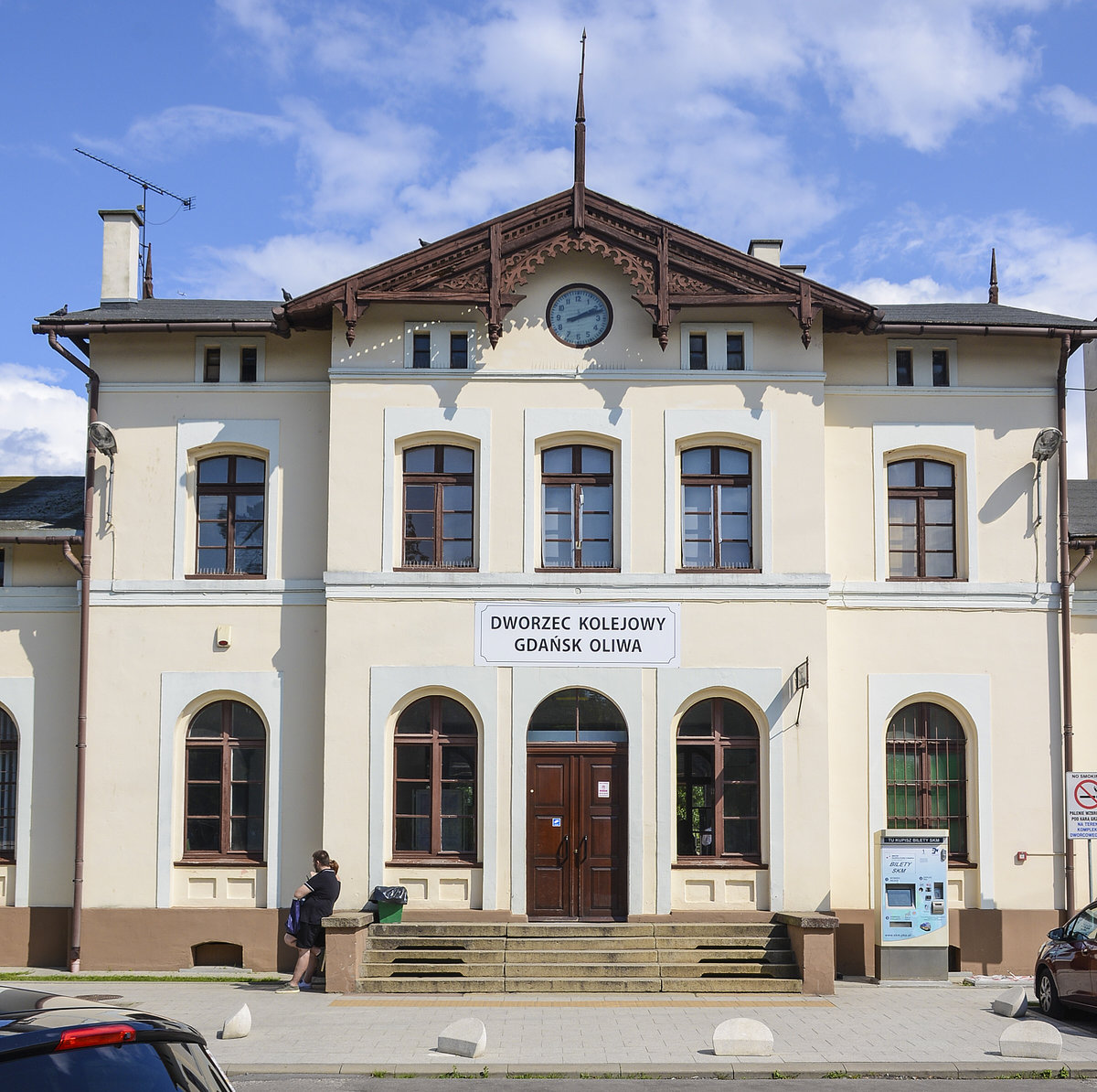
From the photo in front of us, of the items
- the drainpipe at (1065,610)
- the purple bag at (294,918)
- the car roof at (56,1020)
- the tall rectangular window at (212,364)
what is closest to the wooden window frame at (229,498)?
the tall rectangular window at (212,364)

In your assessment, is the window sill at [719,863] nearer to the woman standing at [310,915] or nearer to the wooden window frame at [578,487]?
the wooden window frame at [578,487]

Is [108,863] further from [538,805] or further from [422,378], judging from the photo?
[422,378]

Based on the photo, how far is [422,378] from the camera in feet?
57.9

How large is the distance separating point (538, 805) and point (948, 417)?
7985 mm

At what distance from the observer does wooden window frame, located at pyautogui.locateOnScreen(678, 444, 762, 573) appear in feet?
57.6

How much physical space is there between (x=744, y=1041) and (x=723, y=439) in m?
8.41

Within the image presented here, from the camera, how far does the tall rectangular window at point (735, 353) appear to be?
17828mm

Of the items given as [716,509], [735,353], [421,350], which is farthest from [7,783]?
[735,353]

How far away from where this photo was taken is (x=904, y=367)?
1845 cm

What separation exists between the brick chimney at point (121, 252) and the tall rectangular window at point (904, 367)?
11.6 m

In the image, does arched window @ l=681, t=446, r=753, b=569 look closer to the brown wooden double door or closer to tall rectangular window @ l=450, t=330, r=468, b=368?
the brown wooden double door

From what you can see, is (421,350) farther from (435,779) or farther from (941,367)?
(941,367)

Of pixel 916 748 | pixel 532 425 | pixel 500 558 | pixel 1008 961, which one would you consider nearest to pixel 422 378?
pixel 532 425

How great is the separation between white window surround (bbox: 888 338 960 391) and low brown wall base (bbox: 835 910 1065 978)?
7400 millimetres
